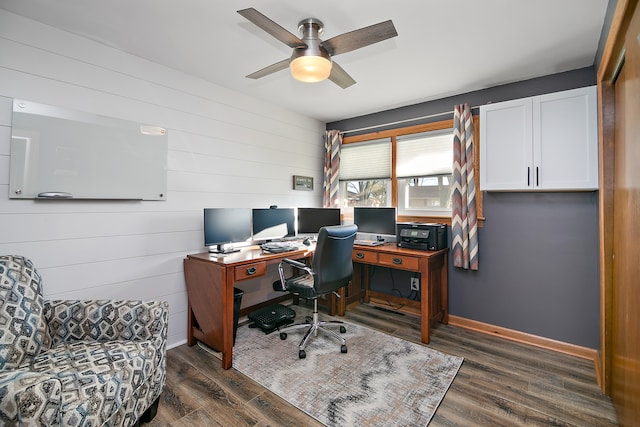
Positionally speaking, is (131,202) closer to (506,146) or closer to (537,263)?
(506,146)

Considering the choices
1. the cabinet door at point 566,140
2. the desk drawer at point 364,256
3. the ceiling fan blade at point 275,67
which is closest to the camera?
the ceiling fan blade at point 275,67

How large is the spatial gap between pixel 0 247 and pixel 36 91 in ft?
3.43

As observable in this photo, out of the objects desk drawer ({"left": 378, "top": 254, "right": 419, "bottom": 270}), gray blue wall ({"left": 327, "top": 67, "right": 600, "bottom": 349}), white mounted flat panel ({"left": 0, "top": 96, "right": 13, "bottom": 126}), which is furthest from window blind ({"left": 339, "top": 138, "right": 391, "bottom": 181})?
white mounted flat panel ({"left": 0, "top": 96, "right": 13, "bottom": 126})

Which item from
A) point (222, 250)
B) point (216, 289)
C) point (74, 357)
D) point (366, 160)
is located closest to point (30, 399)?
point (74, 357)

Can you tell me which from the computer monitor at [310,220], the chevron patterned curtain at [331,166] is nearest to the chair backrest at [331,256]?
the computer monitor at [310,220]

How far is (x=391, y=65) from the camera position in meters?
2.53

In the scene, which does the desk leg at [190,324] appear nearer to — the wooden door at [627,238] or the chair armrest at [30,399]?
the chair armrest at [30,399]

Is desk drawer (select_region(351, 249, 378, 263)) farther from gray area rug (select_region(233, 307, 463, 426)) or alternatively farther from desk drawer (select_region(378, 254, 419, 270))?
gray area rug (select_region(233, 307, 463, 426))

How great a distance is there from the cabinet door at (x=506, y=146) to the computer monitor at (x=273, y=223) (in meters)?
2.04

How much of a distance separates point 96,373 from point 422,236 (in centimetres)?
266

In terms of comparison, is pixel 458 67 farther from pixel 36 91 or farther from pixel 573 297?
pixel 36 91

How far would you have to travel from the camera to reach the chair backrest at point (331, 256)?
2.43 meters

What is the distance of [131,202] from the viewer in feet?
7.80

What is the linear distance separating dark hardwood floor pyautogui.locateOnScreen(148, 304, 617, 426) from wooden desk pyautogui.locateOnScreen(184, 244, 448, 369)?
218 mm
